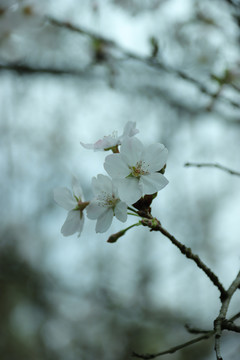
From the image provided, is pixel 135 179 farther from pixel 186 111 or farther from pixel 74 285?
pixel 74 285

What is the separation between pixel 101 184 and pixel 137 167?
5.1 inches

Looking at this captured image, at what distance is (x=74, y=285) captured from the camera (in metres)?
5.81

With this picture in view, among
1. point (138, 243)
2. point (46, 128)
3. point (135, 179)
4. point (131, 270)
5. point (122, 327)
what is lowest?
point (135, 179)

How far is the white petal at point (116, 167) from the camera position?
1052 millimetres

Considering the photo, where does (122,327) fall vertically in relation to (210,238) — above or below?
below

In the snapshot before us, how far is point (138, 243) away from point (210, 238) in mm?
1369

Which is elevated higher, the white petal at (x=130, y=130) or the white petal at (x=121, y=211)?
the white petal at (x=130, y=130)

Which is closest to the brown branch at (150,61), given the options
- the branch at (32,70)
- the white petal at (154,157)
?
the white petal at (154,157)

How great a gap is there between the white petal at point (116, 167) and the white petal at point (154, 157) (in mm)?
68

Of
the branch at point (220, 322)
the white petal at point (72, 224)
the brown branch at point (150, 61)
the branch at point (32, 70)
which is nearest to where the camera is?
the branch at point (220, 322)

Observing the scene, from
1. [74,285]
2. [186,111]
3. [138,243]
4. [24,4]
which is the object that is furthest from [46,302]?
[24,4]

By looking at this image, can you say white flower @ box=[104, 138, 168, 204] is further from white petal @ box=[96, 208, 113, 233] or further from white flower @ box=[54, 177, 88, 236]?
white flower @ box=[54, 177, 88, 236]

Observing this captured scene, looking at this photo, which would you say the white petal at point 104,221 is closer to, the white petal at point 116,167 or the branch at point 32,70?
the white petal at point 116,167

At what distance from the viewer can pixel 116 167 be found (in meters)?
1.07
